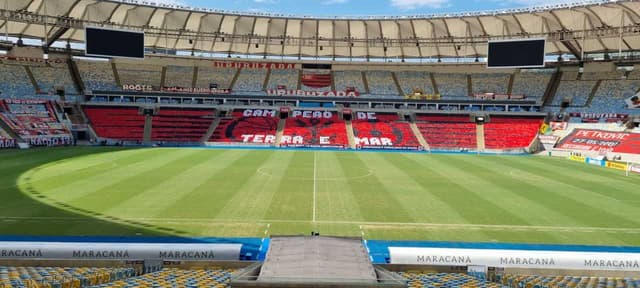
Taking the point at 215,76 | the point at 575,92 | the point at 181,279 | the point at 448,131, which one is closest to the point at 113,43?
the point at 215,76

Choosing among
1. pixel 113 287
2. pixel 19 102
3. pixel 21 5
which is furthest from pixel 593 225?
pixel 19 102

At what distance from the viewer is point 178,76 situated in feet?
231

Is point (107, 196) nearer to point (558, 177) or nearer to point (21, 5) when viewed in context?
point (558, 177)

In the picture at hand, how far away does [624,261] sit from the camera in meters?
15.0

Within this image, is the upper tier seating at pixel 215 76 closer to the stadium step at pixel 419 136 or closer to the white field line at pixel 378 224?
the stadium step at pixel 419 136

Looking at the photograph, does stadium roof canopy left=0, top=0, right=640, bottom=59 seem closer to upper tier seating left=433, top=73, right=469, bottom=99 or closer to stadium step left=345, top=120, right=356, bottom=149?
upper tier seating left=433, top=73, right=469, bottom=99

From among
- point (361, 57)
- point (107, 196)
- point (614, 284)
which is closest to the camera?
point (614, 284)

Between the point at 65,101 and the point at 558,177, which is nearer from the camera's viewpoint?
the point at 558,177

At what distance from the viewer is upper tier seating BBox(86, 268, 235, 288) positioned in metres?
10.5

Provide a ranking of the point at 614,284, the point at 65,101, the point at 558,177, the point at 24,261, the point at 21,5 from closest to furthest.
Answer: the point at 614,284 → the point at 24,261 → the point at 558,177 → the point at 21,5 → the point at 65,101

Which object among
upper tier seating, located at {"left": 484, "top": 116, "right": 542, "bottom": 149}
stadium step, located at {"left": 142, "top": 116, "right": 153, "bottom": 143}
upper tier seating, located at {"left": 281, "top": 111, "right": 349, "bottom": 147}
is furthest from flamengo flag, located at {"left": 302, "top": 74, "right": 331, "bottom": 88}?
upper tier seating, located at {"left": 484, "top": 116, "right": 542, "bottom": 149}

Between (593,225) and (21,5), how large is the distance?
6101 cm

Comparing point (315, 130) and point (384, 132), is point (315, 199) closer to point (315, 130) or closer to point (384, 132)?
point (315, 130)

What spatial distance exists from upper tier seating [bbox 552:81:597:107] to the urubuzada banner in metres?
8.41
